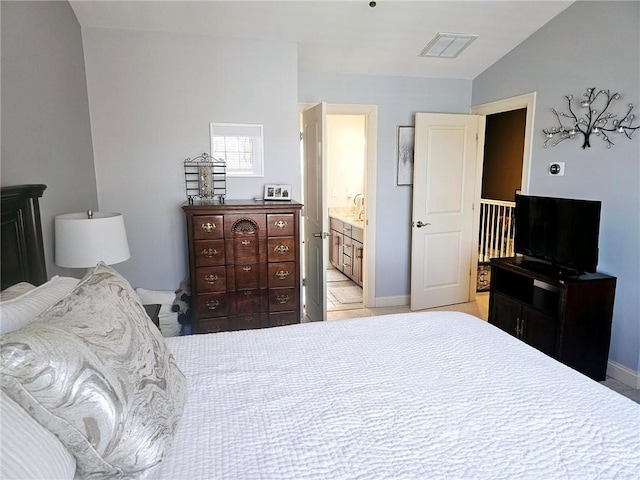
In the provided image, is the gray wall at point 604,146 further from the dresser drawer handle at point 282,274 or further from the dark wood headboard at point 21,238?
the dark wood headboard at point 21,238

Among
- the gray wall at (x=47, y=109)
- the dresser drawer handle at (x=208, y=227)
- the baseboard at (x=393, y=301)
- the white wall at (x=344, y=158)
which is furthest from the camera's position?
the white wall at (x=344, y=158)

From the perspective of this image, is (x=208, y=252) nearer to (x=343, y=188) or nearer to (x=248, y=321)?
(x=248, y=321)

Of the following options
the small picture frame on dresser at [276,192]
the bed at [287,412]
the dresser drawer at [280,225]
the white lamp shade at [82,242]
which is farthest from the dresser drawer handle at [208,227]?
the bed at [287,412]

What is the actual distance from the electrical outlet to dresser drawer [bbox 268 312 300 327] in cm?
237

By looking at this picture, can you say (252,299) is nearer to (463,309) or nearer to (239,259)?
(239,259)

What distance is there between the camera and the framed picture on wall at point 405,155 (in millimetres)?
4168

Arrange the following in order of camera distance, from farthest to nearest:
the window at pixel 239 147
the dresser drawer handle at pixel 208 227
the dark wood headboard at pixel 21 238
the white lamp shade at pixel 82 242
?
the window at pixel 239 147
the dresser drawer handle at pixel 208 227
the white lamp shade at pixel 82 242
the dark wood headboard at pixel 21 238

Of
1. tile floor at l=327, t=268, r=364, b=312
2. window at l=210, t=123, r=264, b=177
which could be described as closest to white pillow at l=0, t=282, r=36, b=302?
window at l=210, t=123, r=264, b=177

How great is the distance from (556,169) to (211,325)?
117 inches

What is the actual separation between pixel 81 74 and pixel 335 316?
3.01 metres

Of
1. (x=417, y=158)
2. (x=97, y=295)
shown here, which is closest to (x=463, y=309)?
(x=417, y=158)

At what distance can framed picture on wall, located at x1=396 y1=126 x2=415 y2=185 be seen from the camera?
417 cm

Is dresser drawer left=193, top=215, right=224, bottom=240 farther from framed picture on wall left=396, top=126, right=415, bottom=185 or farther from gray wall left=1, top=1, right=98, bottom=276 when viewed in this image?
framed picture on wall left=396, top=126, right=415, bottom=185

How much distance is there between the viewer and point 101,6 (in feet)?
9.01
